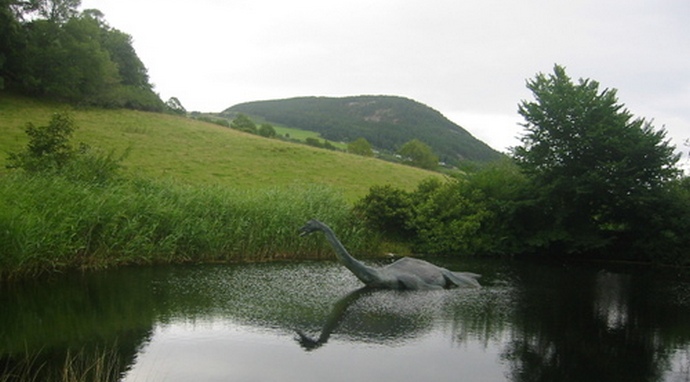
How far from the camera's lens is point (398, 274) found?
46.2 ft

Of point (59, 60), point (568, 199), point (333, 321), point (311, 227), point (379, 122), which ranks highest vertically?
point (379, 122)

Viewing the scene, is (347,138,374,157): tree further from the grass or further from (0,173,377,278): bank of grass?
(0,173,377,278): bank of grass

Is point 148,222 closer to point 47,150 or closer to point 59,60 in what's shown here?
point 47,150

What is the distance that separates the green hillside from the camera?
3284 cm

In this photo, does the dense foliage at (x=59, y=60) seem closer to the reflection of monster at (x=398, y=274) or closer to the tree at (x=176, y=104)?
the tree at (x=176, y=104)

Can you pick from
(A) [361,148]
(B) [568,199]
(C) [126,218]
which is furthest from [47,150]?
(A) [361,148]

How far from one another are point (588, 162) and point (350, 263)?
13.2 meters

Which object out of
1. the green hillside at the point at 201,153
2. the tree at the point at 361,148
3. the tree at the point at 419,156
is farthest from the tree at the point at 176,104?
the tree at the point at 419,156

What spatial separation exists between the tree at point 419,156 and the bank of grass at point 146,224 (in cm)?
3413

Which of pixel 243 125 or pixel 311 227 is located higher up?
pixel 243 125

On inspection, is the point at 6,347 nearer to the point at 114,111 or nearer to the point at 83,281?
the point at 83,281

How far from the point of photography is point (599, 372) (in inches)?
341

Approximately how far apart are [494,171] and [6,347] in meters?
20.8

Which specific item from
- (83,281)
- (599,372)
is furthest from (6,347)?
(599,372)
